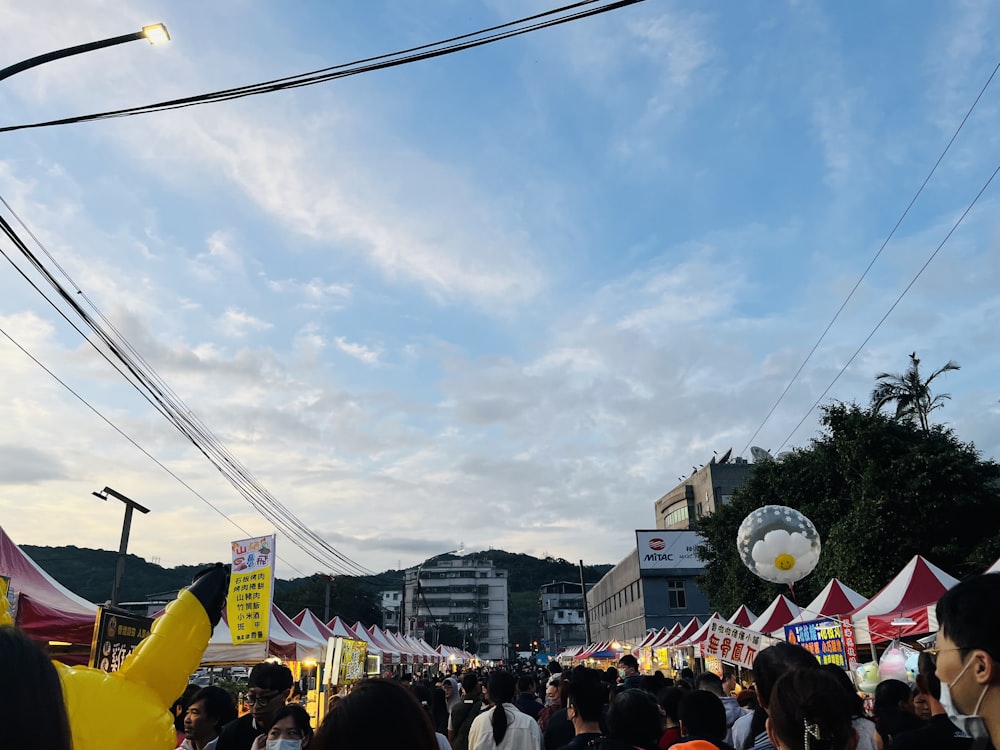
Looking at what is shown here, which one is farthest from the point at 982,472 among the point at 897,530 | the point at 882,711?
the point at 882,711

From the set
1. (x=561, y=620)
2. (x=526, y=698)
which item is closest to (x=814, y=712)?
(x=526, y=698)

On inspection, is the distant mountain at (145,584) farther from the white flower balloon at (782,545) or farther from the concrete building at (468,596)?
the white flower balloon at (782,545)

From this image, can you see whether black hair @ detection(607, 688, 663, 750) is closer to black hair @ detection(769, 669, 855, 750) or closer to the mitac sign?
black hair @ detection(769, 669, 855, 750)

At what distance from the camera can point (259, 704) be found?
15.9ft

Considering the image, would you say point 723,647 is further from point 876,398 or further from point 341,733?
point 876,398

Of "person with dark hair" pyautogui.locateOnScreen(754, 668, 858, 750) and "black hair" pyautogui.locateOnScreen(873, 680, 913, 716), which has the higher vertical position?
"person with dark hair" pyautogui.locateOnScreen(754, 668, 858, 750)

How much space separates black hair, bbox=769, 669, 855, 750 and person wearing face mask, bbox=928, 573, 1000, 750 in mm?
818

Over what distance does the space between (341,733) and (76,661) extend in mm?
8847

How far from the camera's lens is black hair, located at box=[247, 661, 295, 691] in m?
4.89

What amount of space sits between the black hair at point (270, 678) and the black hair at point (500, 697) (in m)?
2.02

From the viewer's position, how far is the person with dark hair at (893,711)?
14.8ft

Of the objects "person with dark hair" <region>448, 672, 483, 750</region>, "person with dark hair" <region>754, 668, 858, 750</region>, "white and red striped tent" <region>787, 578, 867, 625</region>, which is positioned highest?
"white and red striped tent" <region>787, 578, 867, 625</region>

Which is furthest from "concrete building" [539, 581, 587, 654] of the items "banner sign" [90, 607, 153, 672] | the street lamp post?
"banner sign" [90, 607, 153, 672]

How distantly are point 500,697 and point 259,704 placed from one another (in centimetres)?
256
